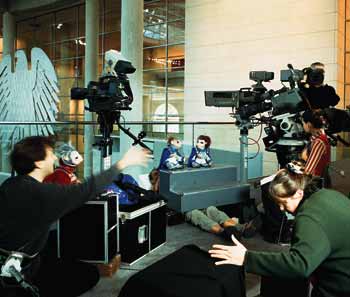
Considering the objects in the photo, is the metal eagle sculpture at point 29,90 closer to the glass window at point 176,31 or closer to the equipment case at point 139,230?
the glass window at point 176,31

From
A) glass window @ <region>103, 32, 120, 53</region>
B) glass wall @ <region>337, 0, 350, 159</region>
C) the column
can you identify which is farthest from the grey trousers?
glass window @ <region>103, 32, 120, 53</region>

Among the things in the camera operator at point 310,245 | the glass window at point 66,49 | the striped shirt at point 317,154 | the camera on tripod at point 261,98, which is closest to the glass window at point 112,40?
the glass window at point 66,49

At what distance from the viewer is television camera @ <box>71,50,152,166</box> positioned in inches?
148

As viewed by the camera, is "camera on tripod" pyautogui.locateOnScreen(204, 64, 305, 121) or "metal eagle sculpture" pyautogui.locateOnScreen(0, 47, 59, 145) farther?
"metal eagle sculpture" pyautogui.locateOnScreen(0, 47, 59, 145)

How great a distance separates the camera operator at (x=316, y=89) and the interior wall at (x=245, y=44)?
13.5ft

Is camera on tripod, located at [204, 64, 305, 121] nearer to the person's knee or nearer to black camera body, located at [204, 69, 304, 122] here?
black camera body, located at [204, 69, 304, 122]

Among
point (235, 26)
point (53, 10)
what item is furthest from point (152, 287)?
point (53, 10)

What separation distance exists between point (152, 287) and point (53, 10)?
692 inches

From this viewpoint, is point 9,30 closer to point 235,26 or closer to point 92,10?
point 92,10

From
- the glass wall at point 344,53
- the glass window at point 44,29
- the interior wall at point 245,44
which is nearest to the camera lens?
the interior wall at point 245,44

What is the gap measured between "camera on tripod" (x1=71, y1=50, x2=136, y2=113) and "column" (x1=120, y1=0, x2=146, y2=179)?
4.44 metres

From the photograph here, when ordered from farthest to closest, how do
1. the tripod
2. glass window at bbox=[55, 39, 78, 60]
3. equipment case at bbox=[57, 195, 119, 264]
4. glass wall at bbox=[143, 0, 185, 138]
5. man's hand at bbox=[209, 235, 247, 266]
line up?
1. glass window at bbox=[55, 39, 78, 60]
2. glass wall at bbox=[143, 0, 185, 138]
3. the tripod
4. equipment case at bbox=[57, 195, 119, 264]
5. man's hand at bbox=[209, 235, 247, 266]

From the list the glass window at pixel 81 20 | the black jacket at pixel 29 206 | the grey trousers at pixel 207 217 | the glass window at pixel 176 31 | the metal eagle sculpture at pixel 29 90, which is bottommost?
the grey trousers at pixel 207 217

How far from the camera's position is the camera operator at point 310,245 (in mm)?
1644
